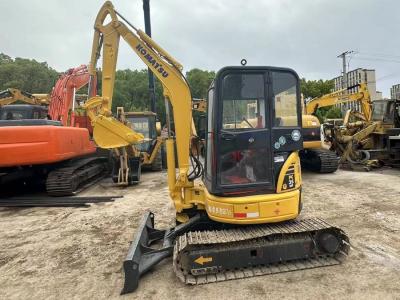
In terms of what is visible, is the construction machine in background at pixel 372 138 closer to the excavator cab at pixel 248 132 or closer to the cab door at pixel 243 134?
the excavator cab at pixel 248 132

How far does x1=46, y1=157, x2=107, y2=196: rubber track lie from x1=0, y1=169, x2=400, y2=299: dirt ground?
93cm

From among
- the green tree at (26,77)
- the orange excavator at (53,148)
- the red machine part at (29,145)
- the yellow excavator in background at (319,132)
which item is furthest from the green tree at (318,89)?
the red machine part at (29,145)

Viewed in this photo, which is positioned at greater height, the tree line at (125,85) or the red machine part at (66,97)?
the tree line at (125,85)

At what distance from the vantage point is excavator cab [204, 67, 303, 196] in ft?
12.3

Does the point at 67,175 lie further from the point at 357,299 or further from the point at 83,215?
the point at 357,299

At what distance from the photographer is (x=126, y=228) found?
543 centimetres

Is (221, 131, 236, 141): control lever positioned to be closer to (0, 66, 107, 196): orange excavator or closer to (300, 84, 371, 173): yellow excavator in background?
(0, 66, 107, 196): orange excavator

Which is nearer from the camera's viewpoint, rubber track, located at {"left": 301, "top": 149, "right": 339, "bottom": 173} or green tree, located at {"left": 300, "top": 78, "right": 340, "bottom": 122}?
rubber track, located at {"left": 301, "top": 149, "right": 339, "bottom": 173}

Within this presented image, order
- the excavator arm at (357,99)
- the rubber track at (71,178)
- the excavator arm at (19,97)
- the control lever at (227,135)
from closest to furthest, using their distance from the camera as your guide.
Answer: the control lever at (227,135) < the rubber track at (71,178) < the excavator arm at (19,97) < the excavator arm at (357,99)

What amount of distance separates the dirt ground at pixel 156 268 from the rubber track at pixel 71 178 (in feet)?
3.06

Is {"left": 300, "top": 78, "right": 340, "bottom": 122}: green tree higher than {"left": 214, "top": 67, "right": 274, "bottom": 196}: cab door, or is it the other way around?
{"left": 300, "top": 78, "right": 340, "bottom": 122}: green tree

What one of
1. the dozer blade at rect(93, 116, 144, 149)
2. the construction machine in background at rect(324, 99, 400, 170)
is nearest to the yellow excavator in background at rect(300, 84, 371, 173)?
the construction machine in background at rect(324, 99, 400, 170)

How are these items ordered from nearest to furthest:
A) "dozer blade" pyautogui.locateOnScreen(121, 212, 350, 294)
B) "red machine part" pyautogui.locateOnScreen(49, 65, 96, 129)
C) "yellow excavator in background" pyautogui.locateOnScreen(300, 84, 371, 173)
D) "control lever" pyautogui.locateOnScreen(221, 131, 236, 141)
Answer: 1. "dozer blade" pyautogui.locateOnScreen(121, 212, 350, 294)
2. "control lever" pyautogui.locateOnScreen(221, 131, 236, 141)
3. "yellow excavator in background" pyautogui.locateOnScreen(300, 84, 371, 173)
4. "red machine part" pyautogui.locateOnScreen(49, 65, 96, 129)

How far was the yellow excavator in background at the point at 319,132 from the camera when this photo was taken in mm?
9758
